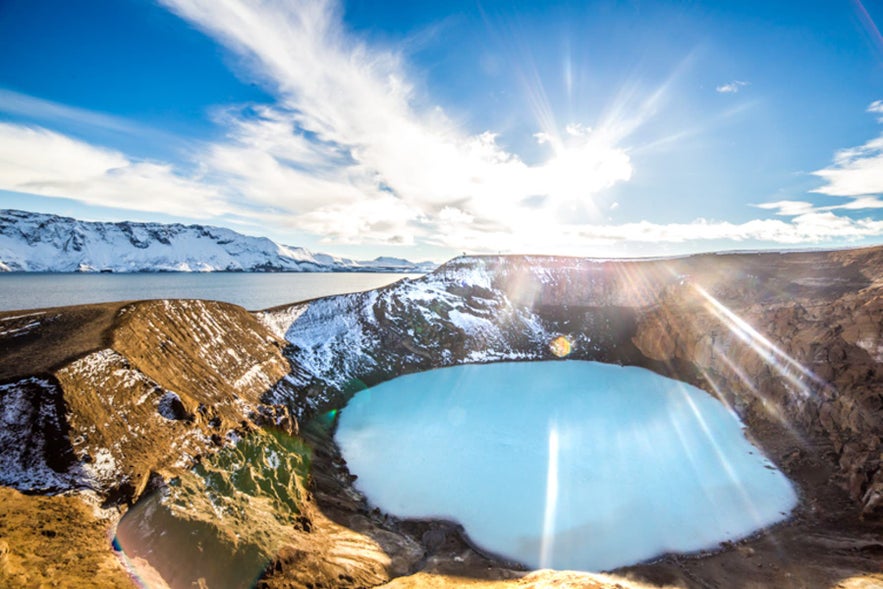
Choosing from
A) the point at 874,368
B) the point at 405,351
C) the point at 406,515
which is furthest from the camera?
the point at 405,351

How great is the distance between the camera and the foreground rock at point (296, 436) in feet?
39.9

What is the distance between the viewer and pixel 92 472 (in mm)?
12766

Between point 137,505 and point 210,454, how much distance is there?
395 centimetres

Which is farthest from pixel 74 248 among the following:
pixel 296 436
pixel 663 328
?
pixel 663 328

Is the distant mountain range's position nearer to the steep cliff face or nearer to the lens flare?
the steep cliff face

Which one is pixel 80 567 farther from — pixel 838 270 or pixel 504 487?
pixel 838 270

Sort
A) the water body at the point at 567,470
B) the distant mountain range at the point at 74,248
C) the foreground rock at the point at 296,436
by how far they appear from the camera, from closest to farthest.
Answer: the foreground rock at the point at 296,436 < the water body at the point at 567,470 < the distant mountain range at the point at 74,248

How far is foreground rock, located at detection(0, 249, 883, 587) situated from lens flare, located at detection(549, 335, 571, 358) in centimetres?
1479

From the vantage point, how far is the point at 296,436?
23984mm

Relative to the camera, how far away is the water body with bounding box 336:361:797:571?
1733cm

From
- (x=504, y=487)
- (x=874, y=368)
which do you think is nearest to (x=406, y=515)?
(x=504, y=487)

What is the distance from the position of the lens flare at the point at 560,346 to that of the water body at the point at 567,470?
17986mm

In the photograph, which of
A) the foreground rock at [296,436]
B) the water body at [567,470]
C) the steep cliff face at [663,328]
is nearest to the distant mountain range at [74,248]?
the steep cliff face at [663,328]

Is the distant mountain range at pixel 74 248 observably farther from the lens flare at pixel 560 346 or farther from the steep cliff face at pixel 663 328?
the lens flare at pixel 560 346
